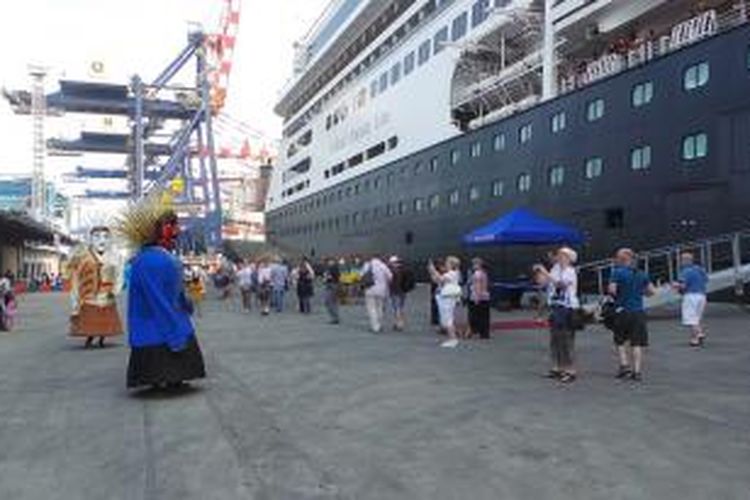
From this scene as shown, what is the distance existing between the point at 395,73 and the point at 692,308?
1091 inches

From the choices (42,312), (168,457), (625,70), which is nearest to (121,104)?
(42,312)

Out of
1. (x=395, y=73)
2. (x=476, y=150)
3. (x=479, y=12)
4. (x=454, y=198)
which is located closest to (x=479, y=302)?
(x=476, y=150)

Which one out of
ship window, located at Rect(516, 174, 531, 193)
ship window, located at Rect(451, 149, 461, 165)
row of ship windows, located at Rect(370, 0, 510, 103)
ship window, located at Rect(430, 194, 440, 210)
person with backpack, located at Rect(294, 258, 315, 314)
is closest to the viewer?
person with backpack, located at Rect(294, 258, 315, 314)

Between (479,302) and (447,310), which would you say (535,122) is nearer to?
(479,302)

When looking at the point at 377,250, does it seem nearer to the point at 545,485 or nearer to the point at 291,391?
the point at 291,391

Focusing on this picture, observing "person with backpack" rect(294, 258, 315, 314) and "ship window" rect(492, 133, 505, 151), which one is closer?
"person with backpack" rect(294, 258, 315, 314)

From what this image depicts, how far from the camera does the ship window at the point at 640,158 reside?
2244cm

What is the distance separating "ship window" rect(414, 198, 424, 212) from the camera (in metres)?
36.3

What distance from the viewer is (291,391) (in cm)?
1041

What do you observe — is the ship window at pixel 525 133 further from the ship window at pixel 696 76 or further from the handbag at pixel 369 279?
the handbag at pixel 369 279

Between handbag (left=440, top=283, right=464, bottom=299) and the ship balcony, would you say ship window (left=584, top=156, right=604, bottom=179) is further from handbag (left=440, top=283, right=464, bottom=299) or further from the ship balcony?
handbag (left=440, top=283, right=464, bottom=299)

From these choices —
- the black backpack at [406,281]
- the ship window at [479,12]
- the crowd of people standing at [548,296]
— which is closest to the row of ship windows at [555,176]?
the crowd of people standing at [548,296]

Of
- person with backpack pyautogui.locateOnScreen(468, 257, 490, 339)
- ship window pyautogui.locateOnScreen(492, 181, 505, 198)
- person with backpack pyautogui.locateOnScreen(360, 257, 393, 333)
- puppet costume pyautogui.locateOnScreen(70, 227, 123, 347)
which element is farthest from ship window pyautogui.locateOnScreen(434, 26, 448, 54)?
puppet costume pyautogui.locateOnScreen(70, 227, 123, 347)

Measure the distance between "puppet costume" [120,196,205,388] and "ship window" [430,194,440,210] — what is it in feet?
81.1
